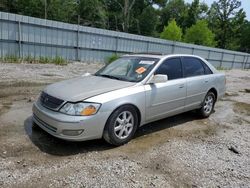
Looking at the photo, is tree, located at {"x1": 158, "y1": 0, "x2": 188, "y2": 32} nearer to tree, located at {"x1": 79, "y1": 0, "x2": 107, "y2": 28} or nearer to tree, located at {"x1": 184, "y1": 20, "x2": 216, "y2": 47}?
tree, located at {"x1": 184, "y1": 20, "x2": 216, "y2": 47}

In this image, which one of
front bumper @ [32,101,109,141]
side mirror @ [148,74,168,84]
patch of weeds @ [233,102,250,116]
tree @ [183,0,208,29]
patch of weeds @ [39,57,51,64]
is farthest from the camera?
tree @ [183,0,208,29]

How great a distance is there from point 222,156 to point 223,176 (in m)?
0.66

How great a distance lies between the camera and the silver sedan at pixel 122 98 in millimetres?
3508

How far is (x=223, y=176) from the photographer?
129 inches

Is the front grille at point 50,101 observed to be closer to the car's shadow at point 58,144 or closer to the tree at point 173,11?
the car's shadow at point 58,144

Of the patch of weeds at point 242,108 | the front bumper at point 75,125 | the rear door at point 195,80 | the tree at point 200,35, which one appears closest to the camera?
the front bumper at point 75,125

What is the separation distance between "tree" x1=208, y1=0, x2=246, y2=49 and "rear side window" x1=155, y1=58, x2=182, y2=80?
52803 millimetres


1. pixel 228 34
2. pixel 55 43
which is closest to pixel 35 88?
pixel 55 43

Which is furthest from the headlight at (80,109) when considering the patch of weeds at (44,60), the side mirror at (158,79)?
the patch of weeds at (44,60)

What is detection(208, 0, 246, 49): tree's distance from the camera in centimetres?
5194

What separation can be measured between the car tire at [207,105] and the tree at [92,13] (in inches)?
1423

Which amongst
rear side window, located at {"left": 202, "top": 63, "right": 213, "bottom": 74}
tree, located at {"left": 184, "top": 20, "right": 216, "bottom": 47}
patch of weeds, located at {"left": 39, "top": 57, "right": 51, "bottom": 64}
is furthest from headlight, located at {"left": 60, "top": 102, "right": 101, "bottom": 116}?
tree, located at {"left": 184, "top": 20, "right": 216, "bottom": 47}

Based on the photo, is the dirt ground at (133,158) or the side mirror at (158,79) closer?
the dirt ground at (133,158)

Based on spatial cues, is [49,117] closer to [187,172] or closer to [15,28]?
[187,172]
